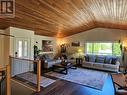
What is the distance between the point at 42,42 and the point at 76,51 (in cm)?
294

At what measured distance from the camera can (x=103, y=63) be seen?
7.65 meters

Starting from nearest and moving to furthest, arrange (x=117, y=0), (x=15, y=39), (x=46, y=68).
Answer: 1. (x=117, y=0)
2. (x=15, y=39)
3. (x=46, y=68)

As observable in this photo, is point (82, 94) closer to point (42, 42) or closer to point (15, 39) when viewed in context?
point (15, 39)

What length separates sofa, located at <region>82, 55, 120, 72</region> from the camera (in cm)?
713

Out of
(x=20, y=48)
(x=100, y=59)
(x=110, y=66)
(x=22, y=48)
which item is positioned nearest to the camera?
(x=20, y=48)

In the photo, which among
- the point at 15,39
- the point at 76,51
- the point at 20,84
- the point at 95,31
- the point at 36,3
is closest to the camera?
the point at 36,3

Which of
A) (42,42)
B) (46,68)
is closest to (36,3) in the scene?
(46,68)

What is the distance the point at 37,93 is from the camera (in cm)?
399

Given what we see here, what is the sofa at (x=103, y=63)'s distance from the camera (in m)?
7.13

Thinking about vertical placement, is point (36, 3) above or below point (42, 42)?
above

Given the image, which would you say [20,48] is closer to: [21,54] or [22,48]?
[22,48]

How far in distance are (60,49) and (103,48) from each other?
11.4ft

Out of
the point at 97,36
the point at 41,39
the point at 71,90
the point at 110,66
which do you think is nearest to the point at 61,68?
the point at 41,39

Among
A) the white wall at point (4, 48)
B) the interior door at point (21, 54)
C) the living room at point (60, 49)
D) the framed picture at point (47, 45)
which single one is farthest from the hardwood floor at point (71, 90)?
the framed picture at point (47, 45)
